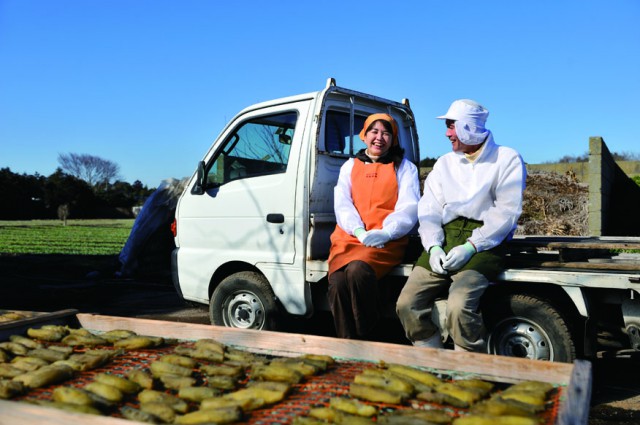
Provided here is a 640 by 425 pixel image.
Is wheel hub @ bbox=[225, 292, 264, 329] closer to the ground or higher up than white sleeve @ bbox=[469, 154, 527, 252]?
closer to the ground

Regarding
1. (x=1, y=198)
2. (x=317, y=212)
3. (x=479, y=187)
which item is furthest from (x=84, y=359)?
(x=1, y=198)

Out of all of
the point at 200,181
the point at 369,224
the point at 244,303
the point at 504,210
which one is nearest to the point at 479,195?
the point at 504,210

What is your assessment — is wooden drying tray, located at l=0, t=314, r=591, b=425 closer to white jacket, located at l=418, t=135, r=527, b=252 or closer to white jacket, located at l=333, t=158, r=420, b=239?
white jacket, located at l=418, t=135, r=527, b=252

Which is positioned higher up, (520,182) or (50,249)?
(520,182)

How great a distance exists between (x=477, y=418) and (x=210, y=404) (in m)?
1.12

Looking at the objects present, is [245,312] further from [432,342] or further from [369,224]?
[432,342]

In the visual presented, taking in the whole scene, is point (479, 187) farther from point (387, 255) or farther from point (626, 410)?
point (626, 410)

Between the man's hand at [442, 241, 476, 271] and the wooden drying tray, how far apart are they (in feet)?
3.67

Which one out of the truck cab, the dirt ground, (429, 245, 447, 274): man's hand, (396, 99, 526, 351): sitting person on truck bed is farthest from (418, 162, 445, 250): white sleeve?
the dirt ground

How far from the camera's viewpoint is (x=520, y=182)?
4.09 m

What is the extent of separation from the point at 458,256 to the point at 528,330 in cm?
71

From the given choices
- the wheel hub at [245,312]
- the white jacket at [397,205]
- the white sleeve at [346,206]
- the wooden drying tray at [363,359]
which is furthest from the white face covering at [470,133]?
the wheel hub at [245,312]

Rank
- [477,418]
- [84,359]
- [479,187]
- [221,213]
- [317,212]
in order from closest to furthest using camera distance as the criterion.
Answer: [477,418], [84,359], [479,187], [317,212], [221,213]

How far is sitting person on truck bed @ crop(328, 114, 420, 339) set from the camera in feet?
14.5
